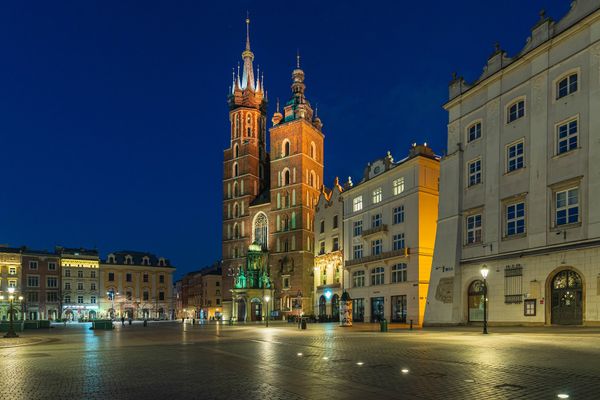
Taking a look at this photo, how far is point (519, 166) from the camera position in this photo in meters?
35.1

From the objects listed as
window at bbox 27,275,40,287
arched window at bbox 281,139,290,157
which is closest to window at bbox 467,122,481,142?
arched window at bbox 281,139,290,157

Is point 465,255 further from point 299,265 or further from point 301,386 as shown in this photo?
point 299,265

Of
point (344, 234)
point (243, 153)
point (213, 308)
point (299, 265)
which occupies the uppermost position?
point (243, 153)

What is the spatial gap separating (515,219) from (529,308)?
591 cm

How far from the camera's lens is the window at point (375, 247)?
2188 inches

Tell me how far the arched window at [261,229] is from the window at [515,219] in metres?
61.4

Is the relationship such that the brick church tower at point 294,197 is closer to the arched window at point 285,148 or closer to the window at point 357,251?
the arched window at point 285,148

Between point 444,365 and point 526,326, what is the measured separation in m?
20.4

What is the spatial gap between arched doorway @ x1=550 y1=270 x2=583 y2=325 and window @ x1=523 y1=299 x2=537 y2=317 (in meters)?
1.08

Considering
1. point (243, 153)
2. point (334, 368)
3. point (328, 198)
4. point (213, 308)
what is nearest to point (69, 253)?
point (213, 308)

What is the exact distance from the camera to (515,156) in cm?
3553

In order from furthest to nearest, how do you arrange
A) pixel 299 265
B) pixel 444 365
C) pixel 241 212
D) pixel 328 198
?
pixel 241 212
pixel 299 265
pixel 328 198
pixel 444 365

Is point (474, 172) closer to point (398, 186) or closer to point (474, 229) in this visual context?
point (474, 229)

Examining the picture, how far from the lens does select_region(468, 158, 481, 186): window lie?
128 feet
